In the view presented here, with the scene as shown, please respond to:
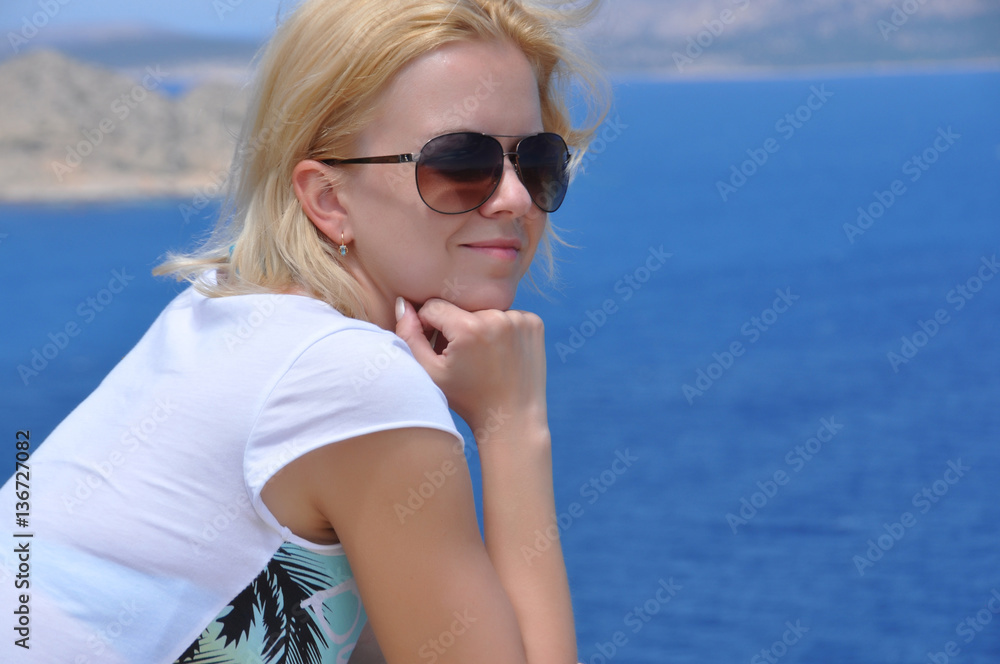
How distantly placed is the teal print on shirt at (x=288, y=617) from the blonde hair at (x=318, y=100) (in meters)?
0.42

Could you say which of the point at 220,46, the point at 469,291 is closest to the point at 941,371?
the point at 469,291

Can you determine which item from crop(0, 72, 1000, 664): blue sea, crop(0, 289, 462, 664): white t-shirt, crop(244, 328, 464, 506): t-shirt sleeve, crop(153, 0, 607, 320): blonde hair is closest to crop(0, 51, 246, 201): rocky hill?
crop(0, 72, 1000, 664): blue sea

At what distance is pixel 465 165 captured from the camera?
5.17 ft

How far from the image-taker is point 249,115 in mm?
1760

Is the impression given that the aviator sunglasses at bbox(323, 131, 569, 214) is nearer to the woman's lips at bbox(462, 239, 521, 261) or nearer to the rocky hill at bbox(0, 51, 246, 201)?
the woman's lips at bbox(462, 239, 521, 261)

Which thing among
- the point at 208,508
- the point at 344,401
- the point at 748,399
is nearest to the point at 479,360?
the point at 344,401

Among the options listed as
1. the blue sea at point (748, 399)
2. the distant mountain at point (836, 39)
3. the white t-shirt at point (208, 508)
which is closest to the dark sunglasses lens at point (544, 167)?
the white t-shirt at point (208, 508)

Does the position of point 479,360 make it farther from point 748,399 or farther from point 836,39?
point 836,39

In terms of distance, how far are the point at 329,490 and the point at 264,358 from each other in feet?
0.62

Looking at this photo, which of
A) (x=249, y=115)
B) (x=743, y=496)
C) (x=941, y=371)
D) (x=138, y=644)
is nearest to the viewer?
(x=138, y=644)

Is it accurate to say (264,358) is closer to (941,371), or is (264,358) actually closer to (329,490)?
(329,490)

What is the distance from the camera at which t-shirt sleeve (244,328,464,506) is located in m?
1.26

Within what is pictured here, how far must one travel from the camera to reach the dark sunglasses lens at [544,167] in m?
1.67

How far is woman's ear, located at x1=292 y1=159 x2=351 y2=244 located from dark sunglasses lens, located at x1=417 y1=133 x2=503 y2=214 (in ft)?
0.48
